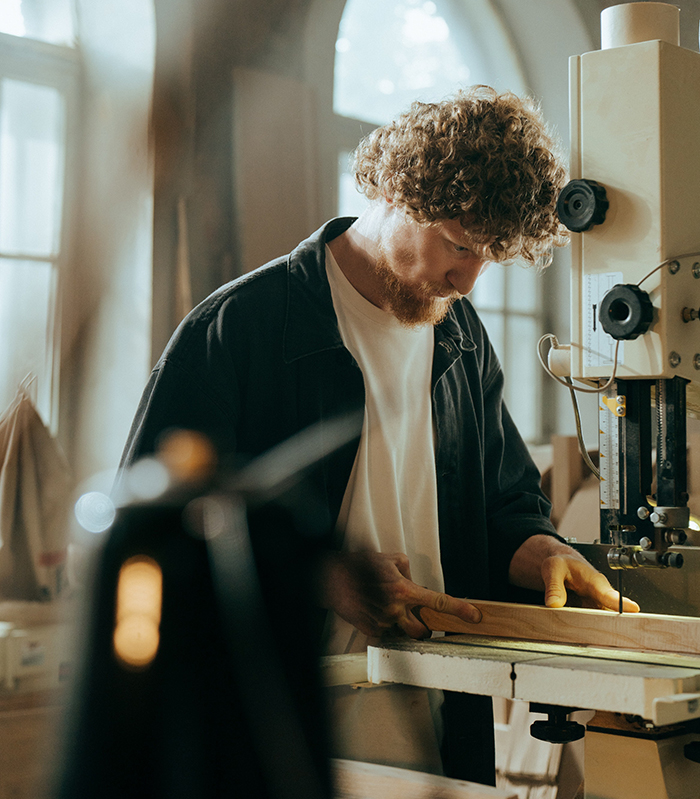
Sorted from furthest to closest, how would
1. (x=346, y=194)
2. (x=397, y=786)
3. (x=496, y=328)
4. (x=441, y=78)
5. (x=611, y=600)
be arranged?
(x=496, y=328) → (x=441, y=78) → (x=346, y=194) → (x=611, y=600) → (x=397, y=786)

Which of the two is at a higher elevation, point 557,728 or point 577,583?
point 577,583

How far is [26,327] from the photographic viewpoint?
2422 millimetres

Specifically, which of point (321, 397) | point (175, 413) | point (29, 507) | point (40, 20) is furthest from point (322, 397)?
point (40, 20)

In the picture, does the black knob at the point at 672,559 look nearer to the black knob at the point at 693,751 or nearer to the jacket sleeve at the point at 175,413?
the black knob at the point at 693,751

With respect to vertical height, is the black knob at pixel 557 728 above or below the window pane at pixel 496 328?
below

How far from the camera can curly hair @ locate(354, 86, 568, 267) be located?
1460 mm

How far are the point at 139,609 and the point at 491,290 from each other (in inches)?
129

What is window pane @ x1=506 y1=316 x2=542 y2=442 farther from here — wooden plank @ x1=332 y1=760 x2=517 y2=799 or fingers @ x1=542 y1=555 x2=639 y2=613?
wooden plank @ x1=332 y1=760 x2=517 y2=799

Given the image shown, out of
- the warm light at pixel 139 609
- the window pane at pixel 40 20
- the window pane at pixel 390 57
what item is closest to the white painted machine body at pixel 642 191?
the warm light at pixel 139 609

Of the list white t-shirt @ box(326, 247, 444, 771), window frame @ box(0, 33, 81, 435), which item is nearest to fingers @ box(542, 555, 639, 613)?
white t-shirt @ box(326, 247, 444, 771)

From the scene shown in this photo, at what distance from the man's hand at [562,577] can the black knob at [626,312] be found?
1.53ft

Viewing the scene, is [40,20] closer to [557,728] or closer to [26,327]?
[26,327]

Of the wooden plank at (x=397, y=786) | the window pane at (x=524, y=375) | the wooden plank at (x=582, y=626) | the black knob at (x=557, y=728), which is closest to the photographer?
the wooden plank at (x=397, y=786)

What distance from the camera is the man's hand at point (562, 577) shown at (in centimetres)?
135
